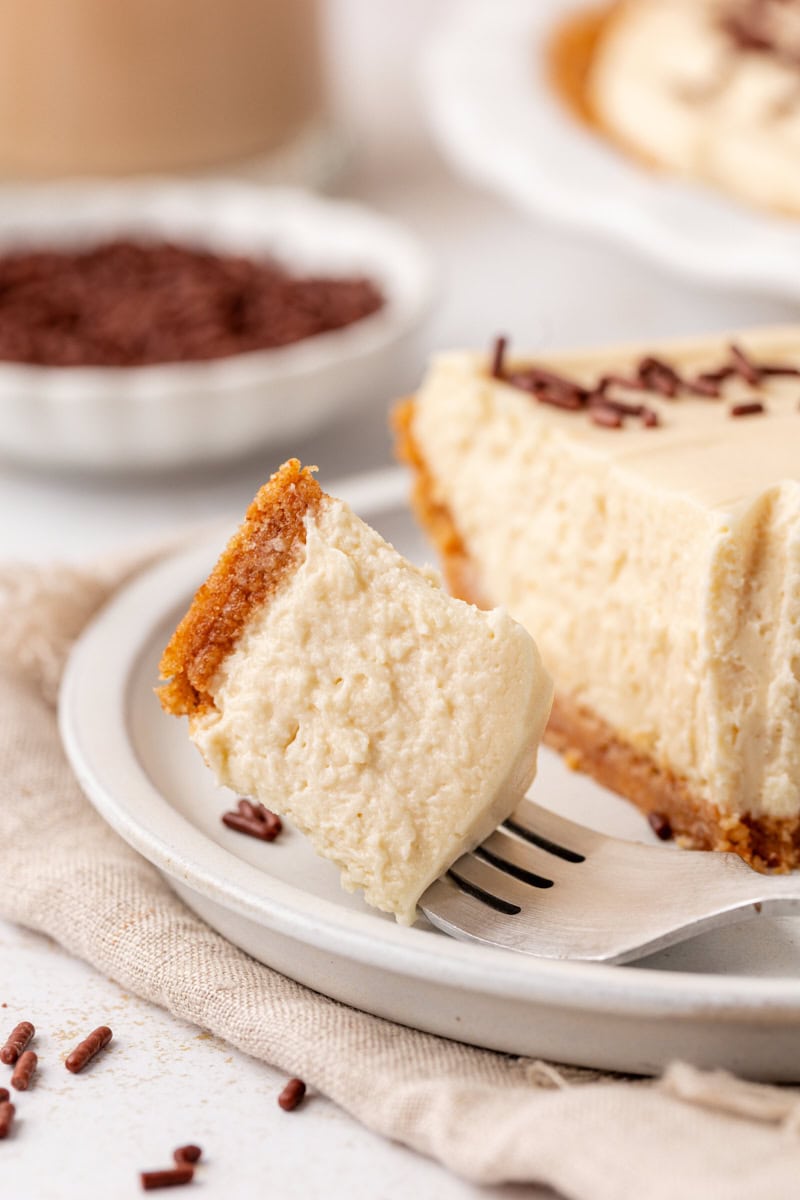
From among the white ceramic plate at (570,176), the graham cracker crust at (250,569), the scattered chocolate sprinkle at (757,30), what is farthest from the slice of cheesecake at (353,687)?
the scattered chocolate sprinkle at (757,30)

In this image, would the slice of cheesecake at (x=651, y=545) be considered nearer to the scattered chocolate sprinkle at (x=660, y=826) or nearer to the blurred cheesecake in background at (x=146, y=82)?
the scattered chocolate sprinkle at (x=660, y=826)

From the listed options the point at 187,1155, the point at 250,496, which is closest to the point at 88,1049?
the point at 187,1155

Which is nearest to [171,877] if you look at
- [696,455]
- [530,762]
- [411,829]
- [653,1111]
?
[411,829]

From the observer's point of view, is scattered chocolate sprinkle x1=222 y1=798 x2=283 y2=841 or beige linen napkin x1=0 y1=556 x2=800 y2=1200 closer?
beige linen napkin x1=0 y1=556 x2=800 y2=1200

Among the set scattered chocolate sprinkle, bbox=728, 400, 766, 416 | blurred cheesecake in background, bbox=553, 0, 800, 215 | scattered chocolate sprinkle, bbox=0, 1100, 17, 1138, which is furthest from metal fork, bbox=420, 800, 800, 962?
blurred cheesecake in background, bbox=553, 0, 800, 215

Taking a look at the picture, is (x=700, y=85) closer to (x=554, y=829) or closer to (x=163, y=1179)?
(x=554, y=829)

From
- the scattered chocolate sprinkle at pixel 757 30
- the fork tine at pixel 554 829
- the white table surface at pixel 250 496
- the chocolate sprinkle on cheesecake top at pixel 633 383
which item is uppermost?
the scattered chocolate sprinkle at pixel 757 30

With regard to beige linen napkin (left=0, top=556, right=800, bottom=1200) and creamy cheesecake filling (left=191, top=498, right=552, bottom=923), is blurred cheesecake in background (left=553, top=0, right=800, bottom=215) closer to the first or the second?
creamy cheesecake filling (left=191, top=498, right=552, bottom=923)
